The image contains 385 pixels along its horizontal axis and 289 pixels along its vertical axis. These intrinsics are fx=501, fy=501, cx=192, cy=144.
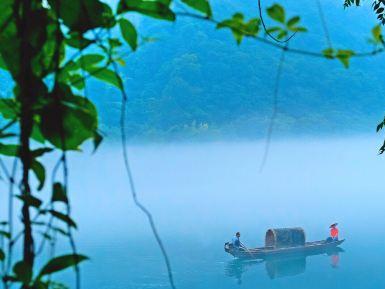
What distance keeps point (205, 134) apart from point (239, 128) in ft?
12.1

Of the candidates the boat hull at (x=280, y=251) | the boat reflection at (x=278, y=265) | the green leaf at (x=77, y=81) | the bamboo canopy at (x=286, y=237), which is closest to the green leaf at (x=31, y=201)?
the green leaf at (x=77, y=81)

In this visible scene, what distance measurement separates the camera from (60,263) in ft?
1.33

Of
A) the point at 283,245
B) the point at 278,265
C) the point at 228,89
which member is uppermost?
the point at 228,89

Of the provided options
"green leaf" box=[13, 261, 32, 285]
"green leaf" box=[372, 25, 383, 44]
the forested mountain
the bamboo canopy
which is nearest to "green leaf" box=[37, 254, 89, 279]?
"green leaf" box=[13, 261, 32, 285]

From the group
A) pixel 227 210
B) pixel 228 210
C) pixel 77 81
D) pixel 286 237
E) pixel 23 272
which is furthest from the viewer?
pixel 228 210

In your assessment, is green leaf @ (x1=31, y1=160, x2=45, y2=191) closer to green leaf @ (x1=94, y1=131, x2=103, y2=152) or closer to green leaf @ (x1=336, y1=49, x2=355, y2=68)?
green leaf @ (x1=94, y1=131, x2=103, y2=152)

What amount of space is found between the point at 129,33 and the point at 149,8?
0.13ft

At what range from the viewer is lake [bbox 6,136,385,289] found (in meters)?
15.4

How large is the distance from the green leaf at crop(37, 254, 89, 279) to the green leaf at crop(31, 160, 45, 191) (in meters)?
0.07

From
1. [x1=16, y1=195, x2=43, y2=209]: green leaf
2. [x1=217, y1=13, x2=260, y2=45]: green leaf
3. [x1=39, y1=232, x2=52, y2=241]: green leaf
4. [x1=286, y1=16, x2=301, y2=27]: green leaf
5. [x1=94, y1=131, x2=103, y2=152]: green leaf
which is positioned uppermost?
[x1=217, y1=13, x2=260, y2=45]: green leaf

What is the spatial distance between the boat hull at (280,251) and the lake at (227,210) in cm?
73

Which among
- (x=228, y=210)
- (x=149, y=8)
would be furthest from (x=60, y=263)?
(x=228, y=210)

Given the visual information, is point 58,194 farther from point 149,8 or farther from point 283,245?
point 283,245

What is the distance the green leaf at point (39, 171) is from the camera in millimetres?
448
